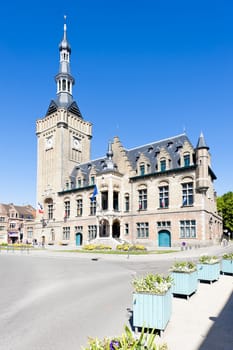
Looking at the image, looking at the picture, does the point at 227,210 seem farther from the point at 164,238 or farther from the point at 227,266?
the point at 227,266

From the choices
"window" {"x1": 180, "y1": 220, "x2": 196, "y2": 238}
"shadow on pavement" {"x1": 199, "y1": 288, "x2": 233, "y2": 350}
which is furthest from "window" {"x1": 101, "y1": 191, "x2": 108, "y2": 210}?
"shadow on pavement" {"x1": 199, "y1": 288, "x2": 233, "y2": 350}

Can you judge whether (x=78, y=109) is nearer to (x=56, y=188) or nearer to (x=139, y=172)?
(x=56, y=188)

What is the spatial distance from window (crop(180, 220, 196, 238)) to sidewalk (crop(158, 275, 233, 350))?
26838mm

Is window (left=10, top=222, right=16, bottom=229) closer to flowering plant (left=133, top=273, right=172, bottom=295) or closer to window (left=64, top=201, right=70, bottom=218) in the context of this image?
window (left=64, top=201, right=70, bottom=218)

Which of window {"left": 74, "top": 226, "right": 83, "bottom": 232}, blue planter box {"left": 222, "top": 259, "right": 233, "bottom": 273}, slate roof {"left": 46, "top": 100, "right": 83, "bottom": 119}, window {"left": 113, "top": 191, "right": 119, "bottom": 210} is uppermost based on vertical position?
slate roof {"left": 46, "top": 100, "right": 83, "bottom": 119}

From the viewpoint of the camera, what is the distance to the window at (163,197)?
40.9 m

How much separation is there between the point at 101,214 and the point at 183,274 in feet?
115

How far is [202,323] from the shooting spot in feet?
24.4

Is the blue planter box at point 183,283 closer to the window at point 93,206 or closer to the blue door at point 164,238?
the blue door at point 164,238

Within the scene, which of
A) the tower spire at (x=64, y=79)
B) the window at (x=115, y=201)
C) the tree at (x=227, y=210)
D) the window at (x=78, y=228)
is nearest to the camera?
the window at (x=115, y=201)

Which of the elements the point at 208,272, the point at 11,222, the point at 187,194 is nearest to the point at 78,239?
the point at 187,194

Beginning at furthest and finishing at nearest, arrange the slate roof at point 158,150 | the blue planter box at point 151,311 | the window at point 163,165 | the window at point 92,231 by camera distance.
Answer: the window at point 92,231 < the slate roof at point 158,150 < the window at point 163,165 < the blue planter box at point 151,311

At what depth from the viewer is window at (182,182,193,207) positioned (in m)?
38.3

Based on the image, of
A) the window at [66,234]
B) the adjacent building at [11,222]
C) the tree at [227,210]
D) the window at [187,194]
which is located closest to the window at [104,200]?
the window at [66,234]
